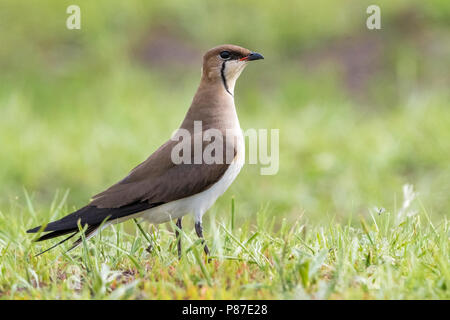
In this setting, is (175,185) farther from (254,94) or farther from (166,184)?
(254,94)

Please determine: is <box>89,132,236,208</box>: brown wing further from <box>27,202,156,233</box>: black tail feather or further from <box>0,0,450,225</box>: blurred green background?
<box>0,0,450,225</box>: blurred green background

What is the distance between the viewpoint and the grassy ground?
342 cm

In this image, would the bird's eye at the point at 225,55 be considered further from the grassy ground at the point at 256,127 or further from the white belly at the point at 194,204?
the grassy ground at the point at 256,127

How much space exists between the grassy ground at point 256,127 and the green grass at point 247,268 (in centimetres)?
1

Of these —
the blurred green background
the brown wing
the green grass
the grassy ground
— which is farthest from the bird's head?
the blurred green background

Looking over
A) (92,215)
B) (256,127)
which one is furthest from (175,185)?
(256,127)

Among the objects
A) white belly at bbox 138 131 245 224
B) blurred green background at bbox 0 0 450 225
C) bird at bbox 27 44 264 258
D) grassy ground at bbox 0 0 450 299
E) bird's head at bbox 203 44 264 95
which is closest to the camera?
grassy ground at bbox 0 0 450 299

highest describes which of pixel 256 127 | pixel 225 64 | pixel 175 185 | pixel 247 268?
pixel 225 64

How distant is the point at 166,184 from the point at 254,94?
5041mm

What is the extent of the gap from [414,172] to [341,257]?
3805 millimetres

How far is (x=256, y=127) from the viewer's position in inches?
306

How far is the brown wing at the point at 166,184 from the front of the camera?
396 centimetres

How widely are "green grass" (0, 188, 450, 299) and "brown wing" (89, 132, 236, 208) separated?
19 centimetres
